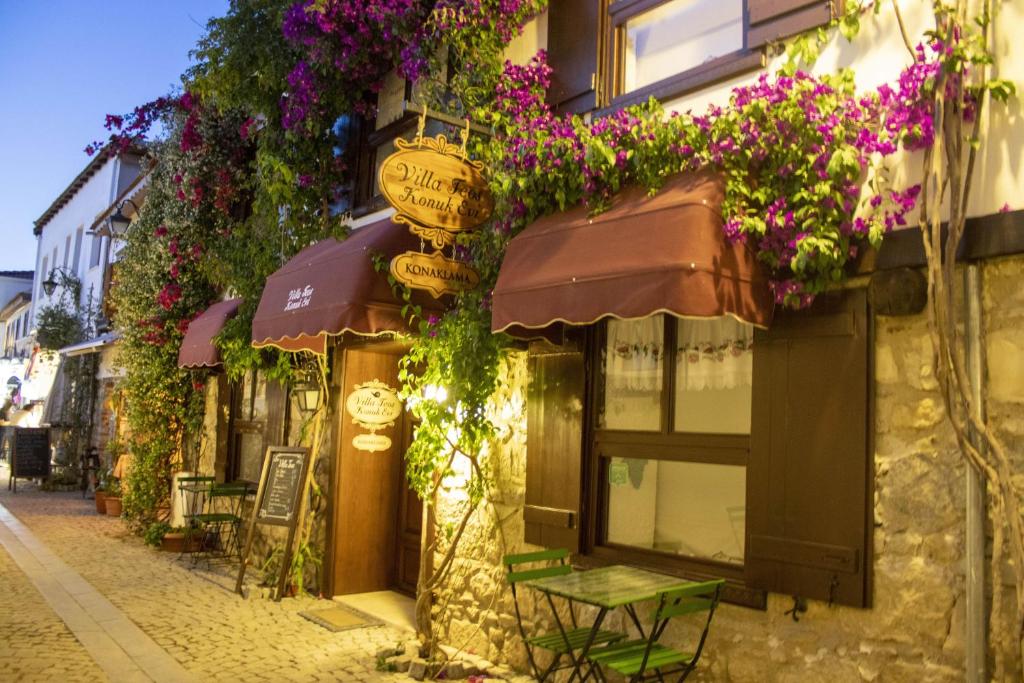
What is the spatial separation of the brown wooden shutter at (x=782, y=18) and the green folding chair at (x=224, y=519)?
24.0 feet

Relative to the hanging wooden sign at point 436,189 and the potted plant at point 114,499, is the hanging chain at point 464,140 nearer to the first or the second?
the hanging wooden sign at point 436,189

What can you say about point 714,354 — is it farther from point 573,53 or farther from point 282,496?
point 282,496

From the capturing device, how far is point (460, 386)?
5.63m

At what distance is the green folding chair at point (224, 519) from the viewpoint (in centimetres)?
953

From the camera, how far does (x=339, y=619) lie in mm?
7152

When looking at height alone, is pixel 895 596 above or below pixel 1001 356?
below

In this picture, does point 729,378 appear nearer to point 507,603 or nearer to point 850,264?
point 850,264

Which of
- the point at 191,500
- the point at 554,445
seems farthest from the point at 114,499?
the point at 554,445

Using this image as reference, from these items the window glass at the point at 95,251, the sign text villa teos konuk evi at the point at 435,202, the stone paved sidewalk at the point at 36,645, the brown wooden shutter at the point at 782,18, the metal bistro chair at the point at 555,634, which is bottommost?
the stone paved sidewalk at the point at 36,645

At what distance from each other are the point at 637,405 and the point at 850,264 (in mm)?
1641

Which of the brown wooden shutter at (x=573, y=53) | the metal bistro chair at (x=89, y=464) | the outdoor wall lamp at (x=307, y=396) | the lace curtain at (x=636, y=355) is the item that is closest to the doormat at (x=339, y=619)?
Result: the outdoor wall lamp at (x=307, y=396)

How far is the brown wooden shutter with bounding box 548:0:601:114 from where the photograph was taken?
5.96 m

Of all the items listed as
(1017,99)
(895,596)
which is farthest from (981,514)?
(1017,99)

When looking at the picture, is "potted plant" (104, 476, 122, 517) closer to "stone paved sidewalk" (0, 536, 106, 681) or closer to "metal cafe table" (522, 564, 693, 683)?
"stone paved sidewalk" (0, 536, 106, 681)
